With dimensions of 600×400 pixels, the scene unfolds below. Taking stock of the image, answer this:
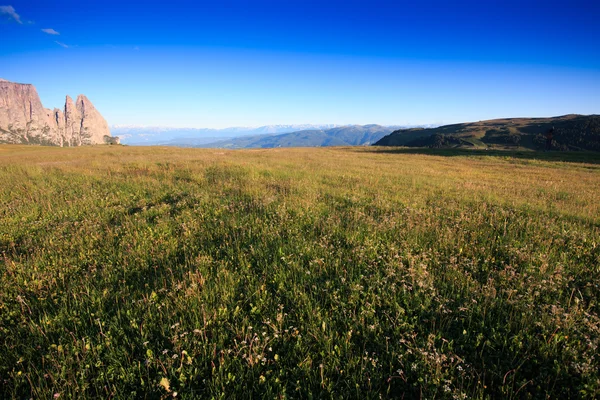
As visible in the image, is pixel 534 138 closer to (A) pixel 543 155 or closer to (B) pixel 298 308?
(A) pixel 543 155

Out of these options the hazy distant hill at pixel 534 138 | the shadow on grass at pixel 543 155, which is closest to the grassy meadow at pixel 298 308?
the shadow on grass at pixel 543 155

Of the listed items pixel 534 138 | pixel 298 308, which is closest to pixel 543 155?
pixel 298 308

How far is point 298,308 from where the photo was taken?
3.56 meters

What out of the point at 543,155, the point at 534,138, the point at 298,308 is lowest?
the point at 298,308

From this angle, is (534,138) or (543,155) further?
(534,138)

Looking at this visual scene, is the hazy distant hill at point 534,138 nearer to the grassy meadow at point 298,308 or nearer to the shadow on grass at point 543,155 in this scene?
the shadow on grass at point 543,155

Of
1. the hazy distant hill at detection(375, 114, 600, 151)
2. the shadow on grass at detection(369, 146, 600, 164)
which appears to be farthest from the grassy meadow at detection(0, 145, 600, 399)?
the hazy distant hill at detection(375, 114, 600, 151)

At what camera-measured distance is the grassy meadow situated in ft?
8.45

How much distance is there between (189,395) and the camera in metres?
2.43

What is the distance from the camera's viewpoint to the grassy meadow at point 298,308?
8.45 ft

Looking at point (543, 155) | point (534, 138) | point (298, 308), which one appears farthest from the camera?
point (534, 138)

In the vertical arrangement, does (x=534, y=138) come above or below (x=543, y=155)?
above

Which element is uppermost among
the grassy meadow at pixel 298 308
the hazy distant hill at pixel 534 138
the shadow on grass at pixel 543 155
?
the hazy distant hill at pixel 534 138

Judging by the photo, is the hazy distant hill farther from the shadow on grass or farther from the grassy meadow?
the grassy meadow
